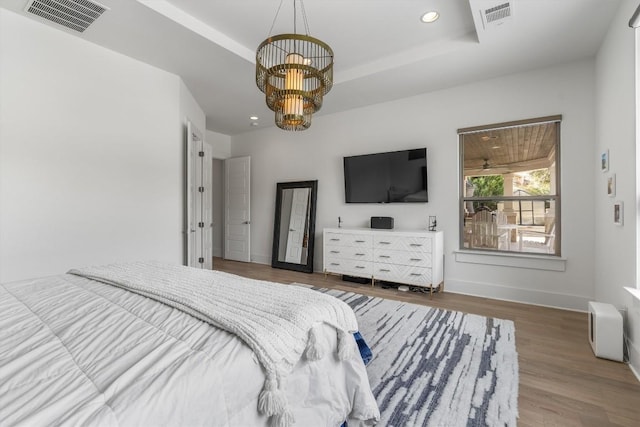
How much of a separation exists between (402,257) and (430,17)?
104 inches

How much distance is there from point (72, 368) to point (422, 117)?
433 cm

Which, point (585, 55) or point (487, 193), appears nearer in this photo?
point (585, 55)

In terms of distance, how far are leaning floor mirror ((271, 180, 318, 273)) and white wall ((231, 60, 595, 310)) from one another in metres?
0.15

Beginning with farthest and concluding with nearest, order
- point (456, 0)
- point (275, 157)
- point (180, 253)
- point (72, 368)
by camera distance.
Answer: point (275, 157) < point (180, 253) < point (456, 0) < point (72, 368)

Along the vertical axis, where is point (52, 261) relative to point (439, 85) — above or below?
below

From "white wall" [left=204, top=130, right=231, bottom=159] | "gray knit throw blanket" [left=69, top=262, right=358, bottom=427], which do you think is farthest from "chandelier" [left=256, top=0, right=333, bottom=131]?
"white wall" [left=204, top=130, right=231, bottom=159]

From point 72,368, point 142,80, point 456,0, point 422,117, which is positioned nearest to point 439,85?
point 422,117

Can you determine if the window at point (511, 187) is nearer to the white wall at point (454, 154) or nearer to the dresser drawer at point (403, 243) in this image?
the white wall at point (454, 154)

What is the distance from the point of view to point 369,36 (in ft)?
9.97

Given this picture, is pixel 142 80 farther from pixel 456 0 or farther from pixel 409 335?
pixel 409 335

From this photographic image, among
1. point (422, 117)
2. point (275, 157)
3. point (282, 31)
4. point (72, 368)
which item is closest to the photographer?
point (72, 368)

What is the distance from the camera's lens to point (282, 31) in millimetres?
2932

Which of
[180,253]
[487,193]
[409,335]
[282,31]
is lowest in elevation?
[409,335]

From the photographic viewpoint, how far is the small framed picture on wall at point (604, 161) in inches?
104
